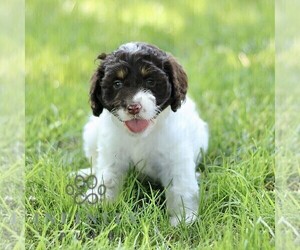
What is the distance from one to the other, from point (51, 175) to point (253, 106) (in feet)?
3.73

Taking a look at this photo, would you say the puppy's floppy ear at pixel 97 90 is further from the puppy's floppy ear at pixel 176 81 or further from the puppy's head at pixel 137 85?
the puppy's floppy ear at pixel 176 81

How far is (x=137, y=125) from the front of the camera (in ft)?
7.55

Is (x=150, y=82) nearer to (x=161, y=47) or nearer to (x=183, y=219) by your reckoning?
(x=183, y=219)

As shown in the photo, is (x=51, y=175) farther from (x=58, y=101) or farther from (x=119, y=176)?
(x=58, y=101)

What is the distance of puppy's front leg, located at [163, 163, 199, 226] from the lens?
236 cm

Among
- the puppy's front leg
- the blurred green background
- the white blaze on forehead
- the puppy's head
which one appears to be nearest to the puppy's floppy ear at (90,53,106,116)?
the puppy's head

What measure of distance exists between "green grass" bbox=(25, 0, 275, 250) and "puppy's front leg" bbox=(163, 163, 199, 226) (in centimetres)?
3

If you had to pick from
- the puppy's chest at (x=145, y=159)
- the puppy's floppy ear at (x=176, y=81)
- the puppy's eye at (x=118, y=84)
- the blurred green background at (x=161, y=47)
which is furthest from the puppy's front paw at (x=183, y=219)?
the blurred green background at (x=161, y=47)

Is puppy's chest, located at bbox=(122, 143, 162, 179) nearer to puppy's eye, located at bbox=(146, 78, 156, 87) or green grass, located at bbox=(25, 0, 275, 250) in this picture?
green grass, located at bbox=(25, 0, 275, 250)

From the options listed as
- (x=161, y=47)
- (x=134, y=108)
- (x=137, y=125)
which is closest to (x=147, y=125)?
(x=137, y=125)

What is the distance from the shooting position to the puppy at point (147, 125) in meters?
2.23

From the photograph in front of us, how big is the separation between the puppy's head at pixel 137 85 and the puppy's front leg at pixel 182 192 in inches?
8.9

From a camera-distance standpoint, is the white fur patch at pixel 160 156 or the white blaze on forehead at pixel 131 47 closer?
the white blaze on forehead at pixel 131 47

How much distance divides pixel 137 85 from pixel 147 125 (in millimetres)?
156
